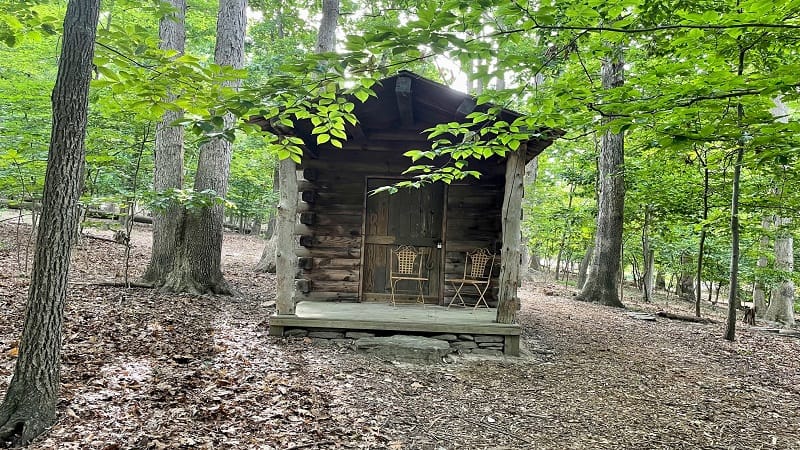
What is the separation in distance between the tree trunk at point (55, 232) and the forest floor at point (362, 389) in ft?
0.81

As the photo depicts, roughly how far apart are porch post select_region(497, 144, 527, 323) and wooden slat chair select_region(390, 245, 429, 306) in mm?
1732

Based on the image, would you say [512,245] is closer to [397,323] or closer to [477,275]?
[477,275]

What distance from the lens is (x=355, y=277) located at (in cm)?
759

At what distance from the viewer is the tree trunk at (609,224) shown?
10123 millimetres

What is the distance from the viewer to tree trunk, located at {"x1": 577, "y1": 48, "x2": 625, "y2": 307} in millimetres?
10123

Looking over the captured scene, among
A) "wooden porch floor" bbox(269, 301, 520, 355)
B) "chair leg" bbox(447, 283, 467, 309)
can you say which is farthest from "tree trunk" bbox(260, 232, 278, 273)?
"chair leg" bbox(447, 283, 467, 309)

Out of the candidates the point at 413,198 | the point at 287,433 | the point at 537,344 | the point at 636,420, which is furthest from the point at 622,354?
the point at 287,433

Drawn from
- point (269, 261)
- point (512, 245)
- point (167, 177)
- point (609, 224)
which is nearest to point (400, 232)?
point (512, 245)

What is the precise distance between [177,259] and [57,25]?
4520 millimetres

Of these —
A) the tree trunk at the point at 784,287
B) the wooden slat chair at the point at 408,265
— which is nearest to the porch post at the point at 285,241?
the wooden slat chair at the point at 408,265

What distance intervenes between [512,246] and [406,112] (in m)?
2.37

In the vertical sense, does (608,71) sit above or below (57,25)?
above

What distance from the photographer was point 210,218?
732 cm

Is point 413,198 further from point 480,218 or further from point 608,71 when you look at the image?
point 608,71
